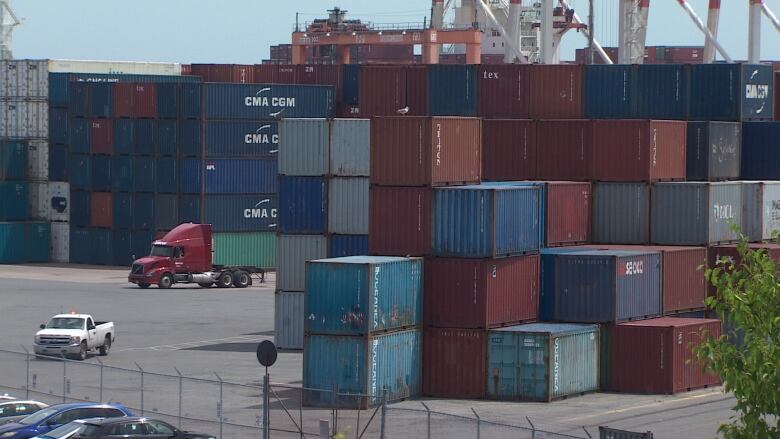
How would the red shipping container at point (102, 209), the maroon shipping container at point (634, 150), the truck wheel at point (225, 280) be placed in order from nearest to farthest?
the maroon shipping container at point (634, 150) < the truck wheel at point (225, 280) < the red shipping container at point (102, 209)

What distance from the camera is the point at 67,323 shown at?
45.5 m

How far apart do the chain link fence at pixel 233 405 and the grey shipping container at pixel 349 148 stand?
8.31 m

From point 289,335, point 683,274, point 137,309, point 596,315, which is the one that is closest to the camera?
point 596,315

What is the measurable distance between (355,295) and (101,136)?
49.6 metres

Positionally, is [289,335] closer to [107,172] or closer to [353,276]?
[353,276]

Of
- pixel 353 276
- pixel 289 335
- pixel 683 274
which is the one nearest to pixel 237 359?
pixel 289 335

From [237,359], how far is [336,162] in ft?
23.3

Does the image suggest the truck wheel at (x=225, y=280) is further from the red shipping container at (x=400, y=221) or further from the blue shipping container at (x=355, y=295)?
the blue shipping container at (x=355, y=295)

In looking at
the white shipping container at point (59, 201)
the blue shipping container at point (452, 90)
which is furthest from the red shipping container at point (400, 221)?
the white shipping container at point (59, 201)

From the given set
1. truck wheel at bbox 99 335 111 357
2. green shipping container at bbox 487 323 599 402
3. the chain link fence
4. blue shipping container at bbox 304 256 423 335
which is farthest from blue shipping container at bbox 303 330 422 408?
truck wheel at bbox 99 335 111 357

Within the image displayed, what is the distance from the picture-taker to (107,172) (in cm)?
8300

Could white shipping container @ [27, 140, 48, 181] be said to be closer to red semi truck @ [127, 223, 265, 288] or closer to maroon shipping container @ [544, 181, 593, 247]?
red semi truck @ [127, 223, 265, 288]

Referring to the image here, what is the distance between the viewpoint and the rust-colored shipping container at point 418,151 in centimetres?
3884

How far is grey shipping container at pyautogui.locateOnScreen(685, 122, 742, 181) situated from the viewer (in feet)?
157
